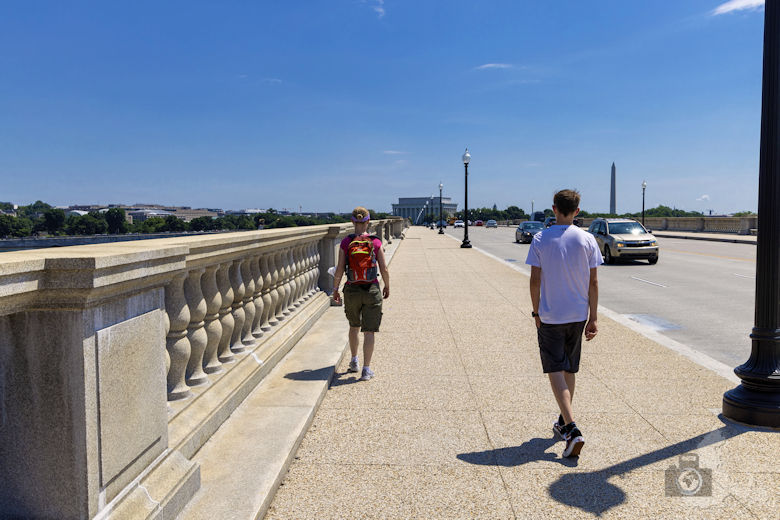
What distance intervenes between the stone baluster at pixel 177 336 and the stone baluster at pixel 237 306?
3.67 ft

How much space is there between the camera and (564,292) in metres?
4.14

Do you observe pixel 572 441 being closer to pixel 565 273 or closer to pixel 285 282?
pixel 565 273

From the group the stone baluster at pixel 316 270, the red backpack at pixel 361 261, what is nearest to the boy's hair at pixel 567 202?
the red backpack at pixel 361 261

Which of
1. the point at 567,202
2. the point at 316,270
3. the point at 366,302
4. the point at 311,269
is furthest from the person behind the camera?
the point at 316,270

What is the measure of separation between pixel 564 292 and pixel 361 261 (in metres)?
2.17

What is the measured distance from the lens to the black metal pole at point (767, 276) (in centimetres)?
478

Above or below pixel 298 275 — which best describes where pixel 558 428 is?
below

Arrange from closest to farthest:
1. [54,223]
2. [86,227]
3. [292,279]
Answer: [292,279] < [86,227] < [54,223]

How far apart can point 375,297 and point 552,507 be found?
283 centimetres

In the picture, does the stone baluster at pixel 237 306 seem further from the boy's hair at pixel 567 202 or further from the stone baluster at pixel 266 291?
the boy's hair at pixel 567 202

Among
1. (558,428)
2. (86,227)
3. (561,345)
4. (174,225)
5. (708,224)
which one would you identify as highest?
(708,224)

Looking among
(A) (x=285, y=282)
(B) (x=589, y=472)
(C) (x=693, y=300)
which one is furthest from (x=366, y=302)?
(C) (x=693, y=300)

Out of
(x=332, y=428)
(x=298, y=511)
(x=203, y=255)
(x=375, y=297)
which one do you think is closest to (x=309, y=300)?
(x=375, y=297)

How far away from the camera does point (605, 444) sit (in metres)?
4.36
